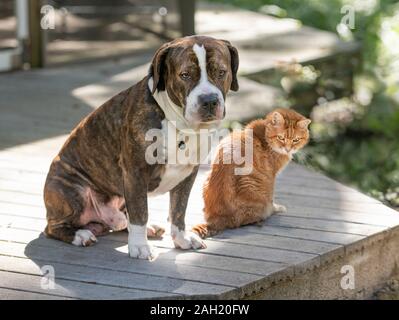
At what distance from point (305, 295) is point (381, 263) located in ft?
2.36

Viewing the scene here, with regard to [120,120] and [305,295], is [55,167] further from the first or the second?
[305,295]

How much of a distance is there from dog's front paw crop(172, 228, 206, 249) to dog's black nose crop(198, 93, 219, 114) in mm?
797

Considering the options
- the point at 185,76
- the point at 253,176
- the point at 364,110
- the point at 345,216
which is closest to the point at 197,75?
the point at 185,76

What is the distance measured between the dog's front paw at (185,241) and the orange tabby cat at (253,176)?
19 cm

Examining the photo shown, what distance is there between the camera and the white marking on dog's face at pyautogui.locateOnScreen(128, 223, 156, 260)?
423 centimetres

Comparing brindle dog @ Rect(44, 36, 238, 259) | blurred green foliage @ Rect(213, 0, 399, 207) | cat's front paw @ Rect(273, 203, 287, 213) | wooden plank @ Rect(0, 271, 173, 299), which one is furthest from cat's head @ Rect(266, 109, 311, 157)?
blurred green foliage @ Rect(213, 0, 399, 207)

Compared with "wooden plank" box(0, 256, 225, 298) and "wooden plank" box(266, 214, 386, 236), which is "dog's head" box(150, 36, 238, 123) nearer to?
"wooden plank" box(0, 256, 225, 298)

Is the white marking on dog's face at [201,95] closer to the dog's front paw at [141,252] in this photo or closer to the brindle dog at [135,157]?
the brindle dog at [135,157]

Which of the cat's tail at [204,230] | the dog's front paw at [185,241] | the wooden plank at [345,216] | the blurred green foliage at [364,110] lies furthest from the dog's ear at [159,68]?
the blurred green foliage at [364,110]

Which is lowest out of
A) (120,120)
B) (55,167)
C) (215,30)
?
(215,30)

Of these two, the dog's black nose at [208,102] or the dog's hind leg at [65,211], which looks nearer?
the dog's black nose at [208,102]

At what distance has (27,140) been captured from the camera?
634 cm

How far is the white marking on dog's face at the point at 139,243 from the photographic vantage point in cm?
423
